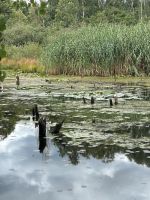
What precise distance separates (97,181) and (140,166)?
1055mm

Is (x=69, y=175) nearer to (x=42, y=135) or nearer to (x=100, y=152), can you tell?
(x=100, y=152)

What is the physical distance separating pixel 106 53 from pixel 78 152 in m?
14.4

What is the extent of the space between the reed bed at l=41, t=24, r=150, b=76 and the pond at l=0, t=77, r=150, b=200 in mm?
7551

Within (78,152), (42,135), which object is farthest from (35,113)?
(78,152)

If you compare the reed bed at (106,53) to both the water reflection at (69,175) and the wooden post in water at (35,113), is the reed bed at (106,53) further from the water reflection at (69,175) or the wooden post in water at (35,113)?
the water reflection at (69,175)

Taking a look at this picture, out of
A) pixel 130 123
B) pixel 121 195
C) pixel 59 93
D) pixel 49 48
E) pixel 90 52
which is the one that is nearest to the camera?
pixel 121 195

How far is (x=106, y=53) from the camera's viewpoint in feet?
72.6

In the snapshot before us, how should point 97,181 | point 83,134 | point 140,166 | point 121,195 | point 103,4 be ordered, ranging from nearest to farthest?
point 121,195, point 97,181, point 140,166, point 83,134, point 103,4

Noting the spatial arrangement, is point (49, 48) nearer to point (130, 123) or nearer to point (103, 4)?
point (130, 123)

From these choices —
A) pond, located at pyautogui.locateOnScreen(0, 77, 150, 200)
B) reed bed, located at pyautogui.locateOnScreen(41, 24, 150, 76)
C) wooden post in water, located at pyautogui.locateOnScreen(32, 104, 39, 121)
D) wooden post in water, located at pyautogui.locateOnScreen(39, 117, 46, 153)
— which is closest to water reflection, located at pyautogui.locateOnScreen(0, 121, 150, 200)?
pond, located at pyautogui.locateOnScreen(0, 77, 150, 200)

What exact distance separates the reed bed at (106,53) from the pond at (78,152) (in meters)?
7.55

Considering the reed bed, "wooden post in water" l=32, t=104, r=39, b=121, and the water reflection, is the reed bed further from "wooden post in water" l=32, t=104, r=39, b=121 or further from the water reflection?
the water reflection

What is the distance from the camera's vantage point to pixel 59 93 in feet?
55.8

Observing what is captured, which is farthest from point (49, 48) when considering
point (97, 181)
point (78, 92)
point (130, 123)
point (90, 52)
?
point (97, 181)
